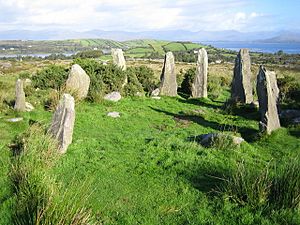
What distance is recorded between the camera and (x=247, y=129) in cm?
1484

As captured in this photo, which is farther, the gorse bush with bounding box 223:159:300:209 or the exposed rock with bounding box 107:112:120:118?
the exposed rock with bounding box 107:112:120:118

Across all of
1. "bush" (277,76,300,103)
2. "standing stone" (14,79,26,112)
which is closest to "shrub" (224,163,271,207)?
"standing stone" (14,79,26,112)

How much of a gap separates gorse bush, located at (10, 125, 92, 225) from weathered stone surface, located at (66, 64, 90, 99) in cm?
1052

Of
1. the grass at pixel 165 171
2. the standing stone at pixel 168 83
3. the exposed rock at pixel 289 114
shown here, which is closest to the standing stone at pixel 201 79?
the standing stone at pixel 168 83

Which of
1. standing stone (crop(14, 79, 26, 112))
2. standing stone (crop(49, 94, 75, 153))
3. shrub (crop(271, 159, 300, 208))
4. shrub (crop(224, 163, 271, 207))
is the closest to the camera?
shrub (crop(271, 159, 300, 208))

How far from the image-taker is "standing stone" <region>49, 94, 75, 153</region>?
35.7ft

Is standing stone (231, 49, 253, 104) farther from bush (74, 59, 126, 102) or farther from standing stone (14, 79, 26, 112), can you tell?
standing stone (14, 79, 26, 112)

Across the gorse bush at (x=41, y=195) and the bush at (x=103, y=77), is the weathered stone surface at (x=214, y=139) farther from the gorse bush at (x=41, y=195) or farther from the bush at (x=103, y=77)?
the bush at (x=103, y=77)

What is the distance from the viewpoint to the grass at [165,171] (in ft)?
22.9

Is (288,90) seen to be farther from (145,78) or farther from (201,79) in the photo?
(145,78)

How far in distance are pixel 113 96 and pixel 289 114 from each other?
10.1 m

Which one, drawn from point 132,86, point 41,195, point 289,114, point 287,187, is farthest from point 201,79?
point 41,195

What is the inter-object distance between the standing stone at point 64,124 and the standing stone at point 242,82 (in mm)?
12373

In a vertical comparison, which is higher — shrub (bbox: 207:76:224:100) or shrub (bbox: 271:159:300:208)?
shrub (bbox: 271:159:300:208)
